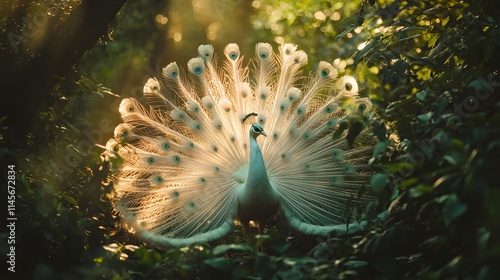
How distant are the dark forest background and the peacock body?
40 centimetres

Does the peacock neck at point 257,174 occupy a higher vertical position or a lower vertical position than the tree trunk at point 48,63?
lower

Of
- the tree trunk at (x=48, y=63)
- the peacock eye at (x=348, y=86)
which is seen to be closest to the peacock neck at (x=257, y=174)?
the peacock eye at (x=348, y=86)

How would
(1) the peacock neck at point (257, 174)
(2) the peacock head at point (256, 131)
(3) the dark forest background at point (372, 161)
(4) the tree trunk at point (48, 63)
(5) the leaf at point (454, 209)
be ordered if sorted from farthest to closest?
(2) the peacock head at point (256, 131)
(1) the peacock neck at point (257, 174)
(4) the tree trunk at point (48, 63)
(3) the dark forest background at point (372, 161)
(5) the leaf at point (454, 209)

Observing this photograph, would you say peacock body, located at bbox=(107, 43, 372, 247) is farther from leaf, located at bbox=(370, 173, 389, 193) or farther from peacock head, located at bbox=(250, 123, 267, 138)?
leaf, located at bbox=(370, 173, 389, 193)

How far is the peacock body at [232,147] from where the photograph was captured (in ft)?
22.5

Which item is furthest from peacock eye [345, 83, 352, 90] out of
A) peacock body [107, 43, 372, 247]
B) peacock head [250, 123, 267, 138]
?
peacock head [250, 123, 267, 138]

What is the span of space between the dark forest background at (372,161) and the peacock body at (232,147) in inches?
15.7

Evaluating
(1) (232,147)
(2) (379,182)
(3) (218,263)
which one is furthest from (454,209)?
(1) (232,147)

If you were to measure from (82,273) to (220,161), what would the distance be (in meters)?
4.25

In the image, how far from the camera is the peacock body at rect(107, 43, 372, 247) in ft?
22.5

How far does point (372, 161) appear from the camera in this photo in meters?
3.95

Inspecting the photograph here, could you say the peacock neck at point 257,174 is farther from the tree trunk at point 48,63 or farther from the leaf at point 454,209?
the leaf at point 454,209

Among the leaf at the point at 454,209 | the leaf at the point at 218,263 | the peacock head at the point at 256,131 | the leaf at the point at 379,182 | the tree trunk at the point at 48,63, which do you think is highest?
the tree trunk at the point at 48,63

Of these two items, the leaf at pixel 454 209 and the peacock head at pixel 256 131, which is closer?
the leaf at pixel 454 209
